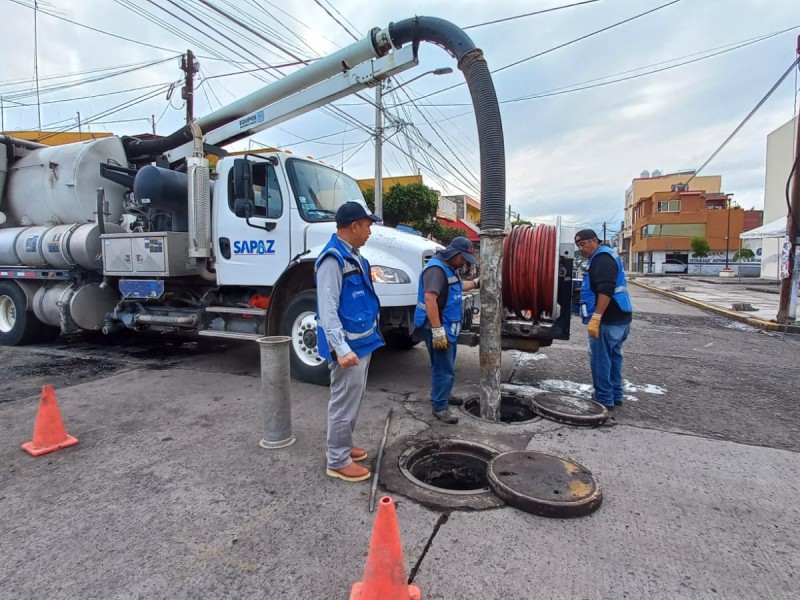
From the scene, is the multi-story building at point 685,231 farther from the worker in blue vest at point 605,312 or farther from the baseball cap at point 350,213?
the baseball cap at point 350,213

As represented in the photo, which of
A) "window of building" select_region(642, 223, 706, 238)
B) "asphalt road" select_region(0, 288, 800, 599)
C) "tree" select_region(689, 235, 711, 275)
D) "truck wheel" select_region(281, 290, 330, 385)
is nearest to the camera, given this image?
"asphalt road" select_region(0, 288, 800, 599)

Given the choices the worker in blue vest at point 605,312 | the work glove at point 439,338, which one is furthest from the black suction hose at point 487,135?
the worker in blue vest at point 605,312

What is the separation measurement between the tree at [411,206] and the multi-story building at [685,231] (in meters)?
43.4

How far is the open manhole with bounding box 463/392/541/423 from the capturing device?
14.9 feet

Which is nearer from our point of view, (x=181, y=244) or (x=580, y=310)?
(x=580, y=310)

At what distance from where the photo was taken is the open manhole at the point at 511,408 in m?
4.55

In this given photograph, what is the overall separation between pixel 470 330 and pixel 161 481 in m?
3.30

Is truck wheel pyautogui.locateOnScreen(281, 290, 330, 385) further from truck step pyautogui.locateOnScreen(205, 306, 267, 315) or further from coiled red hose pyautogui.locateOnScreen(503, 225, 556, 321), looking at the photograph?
coiled red hose pyautogui.locateOnScreen(503, 225, 556, 321)

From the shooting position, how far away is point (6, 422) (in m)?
4.22

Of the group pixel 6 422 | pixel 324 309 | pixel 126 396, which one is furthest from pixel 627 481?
pixel 6 422

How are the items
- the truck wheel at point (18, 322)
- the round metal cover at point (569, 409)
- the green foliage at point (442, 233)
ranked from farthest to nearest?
1. the green foliage at point (442, 233)
2. the truck wheel at point (18, 322)
3. the round metal cover at point (569, 409)

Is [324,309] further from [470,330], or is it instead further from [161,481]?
[470,330]

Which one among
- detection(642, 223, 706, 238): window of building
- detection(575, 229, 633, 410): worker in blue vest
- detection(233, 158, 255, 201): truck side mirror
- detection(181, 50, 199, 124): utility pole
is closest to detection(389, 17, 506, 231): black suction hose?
detection(575, 229, 633, 410): worker in blue vest

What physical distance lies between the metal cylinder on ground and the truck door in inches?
80.1
